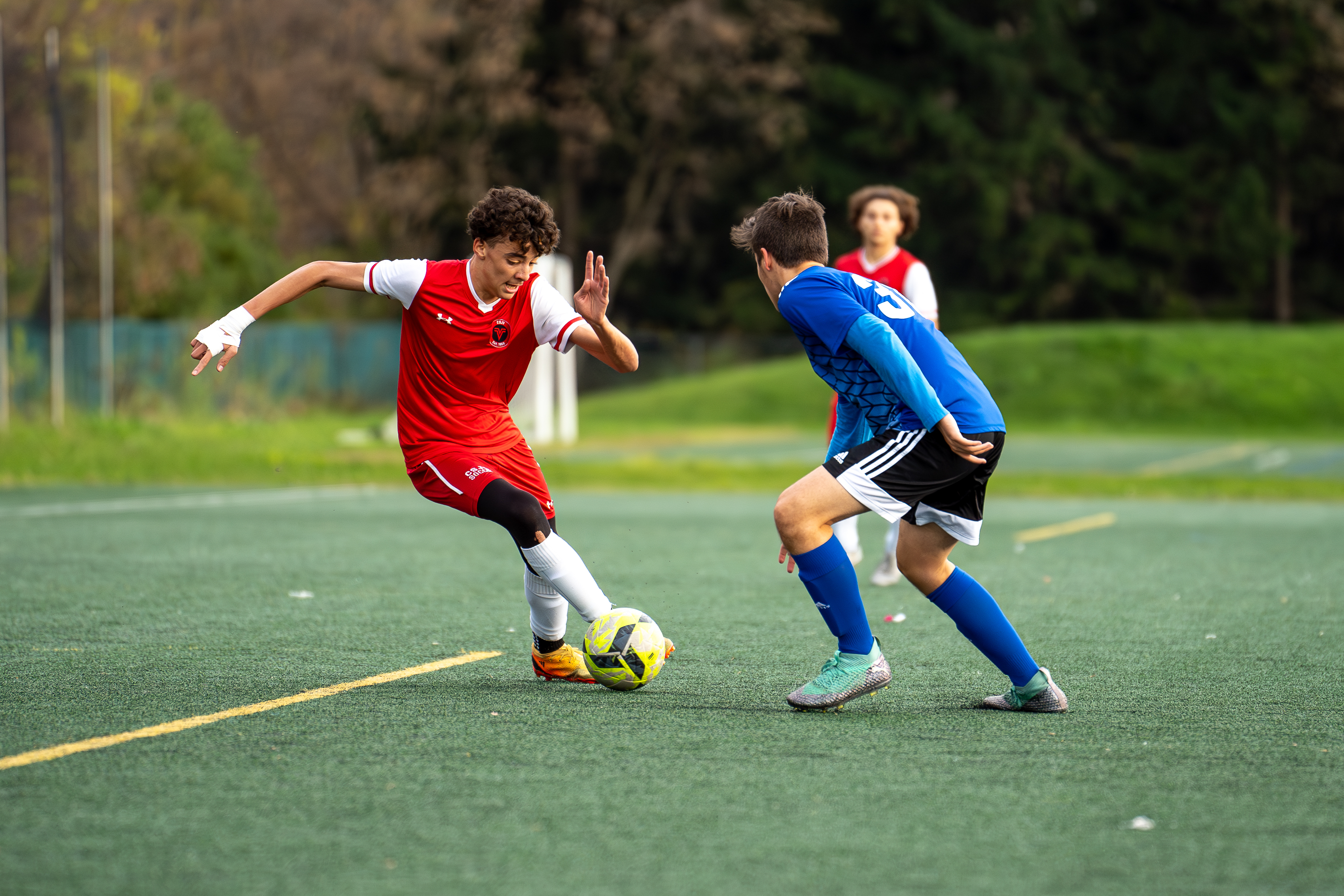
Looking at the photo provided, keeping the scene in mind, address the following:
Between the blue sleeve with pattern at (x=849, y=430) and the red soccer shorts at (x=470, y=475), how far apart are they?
1.07 m

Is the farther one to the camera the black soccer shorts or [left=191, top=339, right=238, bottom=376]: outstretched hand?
[left=191, top=339, right=238, bottom=376]: outstretched hand

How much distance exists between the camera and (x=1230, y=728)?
5.23m

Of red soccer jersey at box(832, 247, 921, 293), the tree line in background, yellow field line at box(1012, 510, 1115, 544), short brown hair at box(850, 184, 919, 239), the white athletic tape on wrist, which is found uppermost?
the tree line in background

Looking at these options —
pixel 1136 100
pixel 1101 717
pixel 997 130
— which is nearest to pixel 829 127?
pixel 997 130

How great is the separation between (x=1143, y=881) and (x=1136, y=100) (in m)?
49.5

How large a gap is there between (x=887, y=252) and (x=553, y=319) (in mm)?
3284

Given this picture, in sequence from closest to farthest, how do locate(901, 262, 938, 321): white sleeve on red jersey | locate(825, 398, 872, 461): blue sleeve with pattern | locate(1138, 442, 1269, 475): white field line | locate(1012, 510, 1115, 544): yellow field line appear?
locate(825, 398, 872, 461): blue sleeve with pattern
locate(901, 262, 938, 321): white sleeve on red jersey
locate(1012, 510, 1115, 544): yellow field line
locate(1138, 442, 1269, 475): white field line

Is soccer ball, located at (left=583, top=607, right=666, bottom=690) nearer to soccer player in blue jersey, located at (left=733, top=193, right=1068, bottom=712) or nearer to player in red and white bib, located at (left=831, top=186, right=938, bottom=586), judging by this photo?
soccer player in blue jersey, located at (left=733, top=193, right=1068, bottom=712)

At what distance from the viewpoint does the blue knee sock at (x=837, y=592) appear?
533cm

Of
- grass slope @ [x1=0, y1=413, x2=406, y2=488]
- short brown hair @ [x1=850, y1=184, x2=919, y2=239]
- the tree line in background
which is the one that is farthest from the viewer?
the tree line in background

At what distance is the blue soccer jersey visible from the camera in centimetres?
515

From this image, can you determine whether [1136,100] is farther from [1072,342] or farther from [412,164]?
[412,164]

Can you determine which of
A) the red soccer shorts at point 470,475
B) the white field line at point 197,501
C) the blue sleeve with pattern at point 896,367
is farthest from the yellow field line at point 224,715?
the white field line at point 197,501

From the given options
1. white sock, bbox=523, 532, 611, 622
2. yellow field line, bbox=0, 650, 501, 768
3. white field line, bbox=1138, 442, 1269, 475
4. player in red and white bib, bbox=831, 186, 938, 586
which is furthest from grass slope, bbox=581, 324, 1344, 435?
white sock, bbox=523, 532, 611, 622
